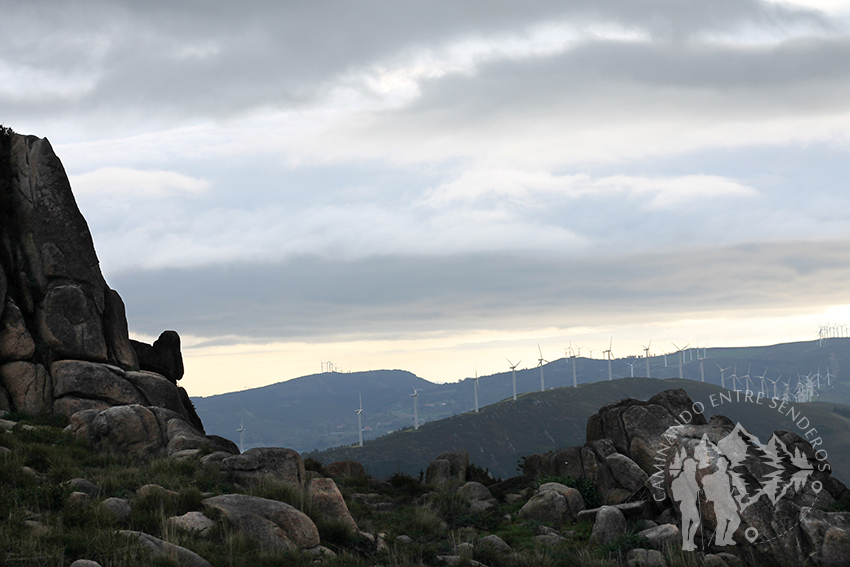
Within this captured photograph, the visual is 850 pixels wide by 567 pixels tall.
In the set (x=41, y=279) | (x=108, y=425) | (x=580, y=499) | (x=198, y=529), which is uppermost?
(x=41, y=279)

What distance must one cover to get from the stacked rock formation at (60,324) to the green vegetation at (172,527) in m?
3.73

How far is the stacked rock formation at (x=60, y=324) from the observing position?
3528 centimetres

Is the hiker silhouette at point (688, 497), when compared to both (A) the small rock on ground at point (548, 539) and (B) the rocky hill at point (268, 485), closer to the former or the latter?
(B) the rocky hill at point (268, 485)

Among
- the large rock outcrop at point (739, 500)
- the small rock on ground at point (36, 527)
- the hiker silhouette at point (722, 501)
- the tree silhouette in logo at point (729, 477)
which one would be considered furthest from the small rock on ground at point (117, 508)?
the hiker silhouette at point (722, 501)

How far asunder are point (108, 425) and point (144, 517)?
12187mm

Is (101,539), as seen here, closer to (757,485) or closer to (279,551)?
(279,551)

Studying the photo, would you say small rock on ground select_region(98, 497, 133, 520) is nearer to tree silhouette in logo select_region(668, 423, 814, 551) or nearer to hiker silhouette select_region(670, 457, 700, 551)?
tree silhouette in logo select_region(668, 423, 814, 551)

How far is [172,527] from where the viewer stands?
1853 cm

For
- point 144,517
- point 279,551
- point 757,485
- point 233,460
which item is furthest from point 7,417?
A: point 757,485

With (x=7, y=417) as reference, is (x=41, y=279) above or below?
above

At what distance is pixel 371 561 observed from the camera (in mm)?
20703

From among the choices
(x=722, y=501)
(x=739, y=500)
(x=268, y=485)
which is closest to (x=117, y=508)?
(x=268, y=485)

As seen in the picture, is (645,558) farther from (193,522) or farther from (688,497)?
(193,522)

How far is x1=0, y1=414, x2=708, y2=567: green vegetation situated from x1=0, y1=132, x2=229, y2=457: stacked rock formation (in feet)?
12.2
